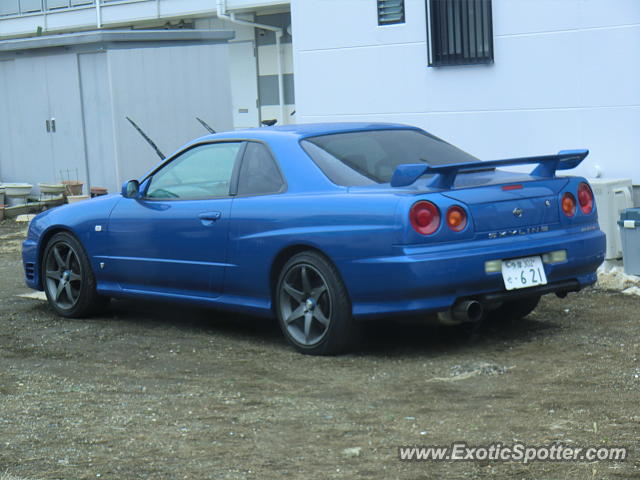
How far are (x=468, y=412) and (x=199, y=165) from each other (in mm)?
3157

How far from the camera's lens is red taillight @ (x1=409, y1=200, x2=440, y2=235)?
20.8 feet

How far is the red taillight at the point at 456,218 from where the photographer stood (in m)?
6.43

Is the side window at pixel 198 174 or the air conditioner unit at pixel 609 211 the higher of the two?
the side window at pixel 198 174

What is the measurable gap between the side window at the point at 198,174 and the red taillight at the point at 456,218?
5.57 ft

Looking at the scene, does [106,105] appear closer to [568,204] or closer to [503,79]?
[503,79]

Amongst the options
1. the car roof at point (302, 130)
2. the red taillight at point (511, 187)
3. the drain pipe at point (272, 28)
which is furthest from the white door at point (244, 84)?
the red taillight at point (511, 187)

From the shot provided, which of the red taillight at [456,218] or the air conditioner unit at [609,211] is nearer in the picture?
the red taillight at [456,218]

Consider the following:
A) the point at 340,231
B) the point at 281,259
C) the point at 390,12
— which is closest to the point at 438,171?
the point at 340,231

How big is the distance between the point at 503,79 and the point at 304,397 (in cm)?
619

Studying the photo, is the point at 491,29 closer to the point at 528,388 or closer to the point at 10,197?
the point at 528,388

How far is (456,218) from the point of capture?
21.2 ft

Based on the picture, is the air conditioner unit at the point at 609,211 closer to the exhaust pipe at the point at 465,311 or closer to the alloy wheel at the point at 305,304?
the exhaust pipe at the point at 465,311

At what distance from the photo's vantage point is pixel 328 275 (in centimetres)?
667

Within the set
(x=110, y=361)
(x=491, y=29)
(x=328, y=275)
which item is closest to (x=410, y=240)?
(x=328, y=275)
